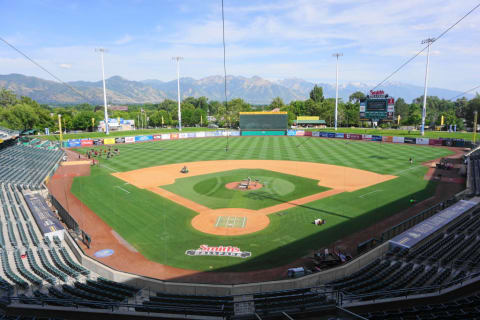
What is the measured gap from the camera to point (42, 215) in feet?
70.7

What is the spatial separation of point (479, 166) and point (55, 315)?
41314 mm

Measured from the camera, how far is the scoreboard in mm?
31734

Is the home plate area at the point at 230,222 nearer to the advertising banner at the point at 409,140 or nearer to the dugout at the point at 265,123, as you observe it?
the advertising banner at the point at 409,140

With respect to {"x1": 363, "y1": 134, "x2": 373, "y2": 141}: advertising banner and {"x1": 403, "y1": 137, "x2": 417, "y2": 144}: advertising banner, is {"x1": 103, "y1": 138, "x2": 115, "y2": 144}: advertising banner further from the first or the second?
{"x1": 403, "y1": 137, "x2": 417, "y2": 144}: advertising banner

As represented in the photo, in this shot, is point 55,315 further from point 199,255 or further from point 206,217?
point 206,217

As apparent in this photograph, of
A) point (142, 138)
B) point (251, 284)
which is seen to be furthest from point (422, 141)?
point (142, 138)

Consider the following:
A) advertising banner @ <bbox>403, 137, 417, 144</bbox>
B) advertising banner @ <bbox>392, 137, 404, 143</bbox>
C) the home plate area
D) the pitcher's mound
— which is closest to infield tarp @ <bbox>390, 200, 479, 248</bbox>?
the home plate area

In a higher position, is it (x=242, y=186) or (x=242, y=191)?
(x=242, y=186)

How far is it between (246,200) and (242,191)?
2912mm

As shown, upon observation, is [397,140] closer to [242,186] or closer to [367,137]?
[367,137]

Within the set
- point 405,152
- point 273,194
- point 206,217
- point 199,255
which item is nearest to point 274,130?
point 405,152

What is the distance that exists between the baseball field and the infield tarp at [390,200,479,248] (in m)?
3.58

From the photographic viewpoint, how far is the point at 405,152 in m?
54.7

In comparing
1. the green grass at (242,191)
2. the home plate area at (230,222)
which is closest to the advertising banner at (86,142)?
the green grass at (242,191)
